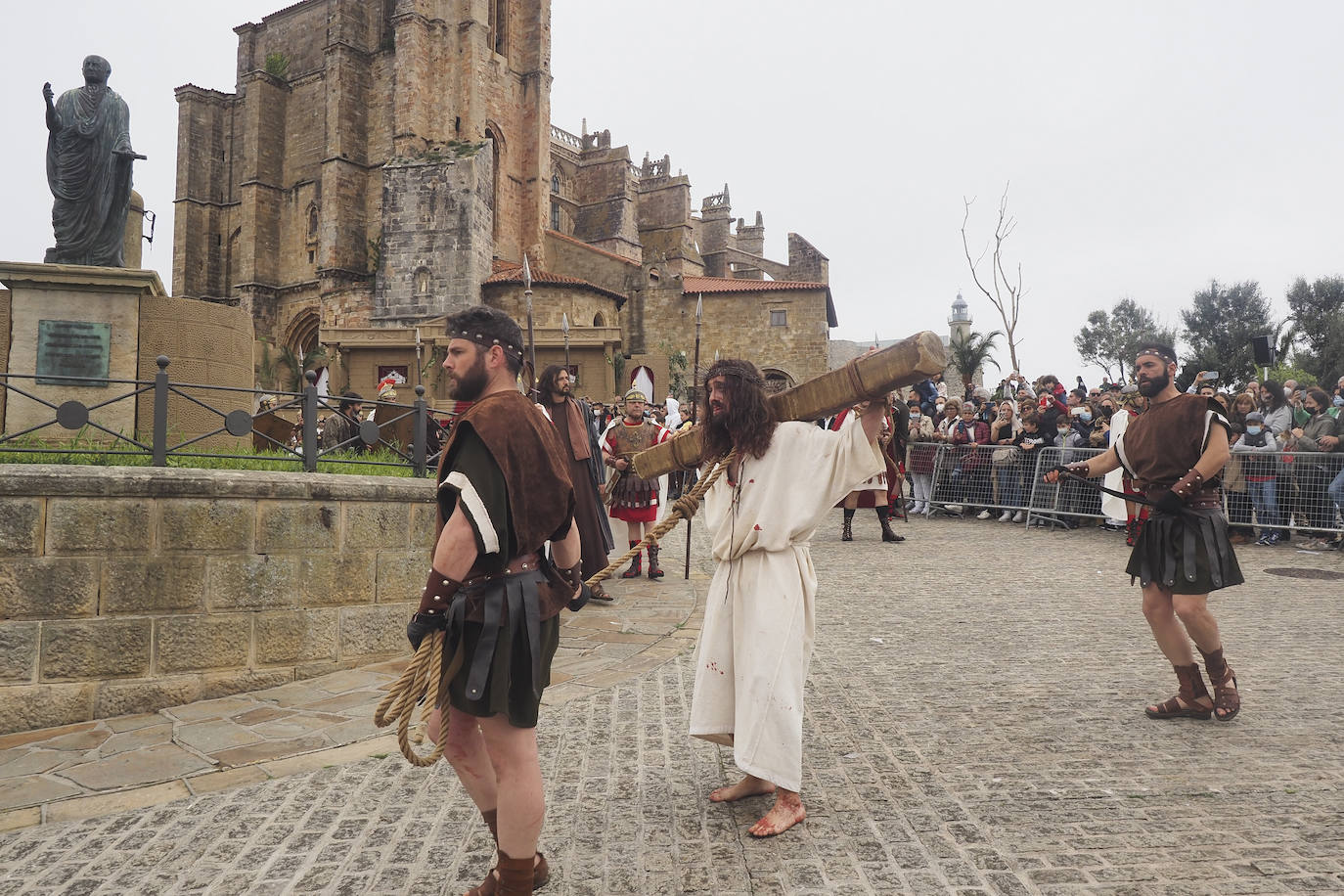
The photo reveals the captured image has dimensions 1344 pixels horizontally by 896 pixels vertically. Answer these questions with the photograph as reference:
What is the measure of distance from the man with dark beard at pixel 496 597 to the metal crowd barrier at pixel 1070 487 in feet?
38.3

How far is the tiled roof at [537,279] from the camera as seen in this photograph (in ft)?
111

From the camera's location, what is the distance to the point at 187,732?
4770 millimetres

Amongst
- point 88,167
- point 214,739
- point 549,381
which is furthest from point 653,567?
point 88,167

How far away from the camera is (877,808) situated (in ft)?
11.6

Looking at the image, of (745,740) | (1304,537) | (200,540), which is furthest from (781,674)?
(1304,537)

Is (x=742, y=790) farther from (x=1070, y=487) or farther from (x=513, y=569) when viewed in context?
(x=1070, y=487)

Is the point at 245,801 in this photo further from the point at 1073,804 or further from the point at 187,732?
the point at 1073,804

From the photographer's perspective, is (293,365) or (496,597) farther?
(293,365)

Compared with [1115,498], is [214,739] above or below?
below

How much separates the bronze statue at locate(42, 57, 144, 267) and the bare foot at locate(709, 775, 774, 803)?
7.58 meters

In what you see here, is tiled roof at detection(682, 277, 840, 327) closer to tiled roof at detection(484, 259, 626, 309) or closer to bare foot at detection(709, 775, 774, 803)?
tiled roof at detection(484, 259, 626, 309)

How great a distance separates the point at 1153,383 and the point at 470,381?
4.02 meters

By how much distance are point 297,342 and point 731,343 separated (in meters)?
20.7

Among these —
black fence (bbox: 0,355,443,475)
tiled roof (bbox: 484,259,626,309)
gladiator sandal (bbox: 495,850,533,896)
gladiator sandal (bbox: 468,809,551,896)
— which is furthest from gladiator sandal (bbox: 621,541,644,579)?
tiled roof (bbox: 484,259,626,309)
